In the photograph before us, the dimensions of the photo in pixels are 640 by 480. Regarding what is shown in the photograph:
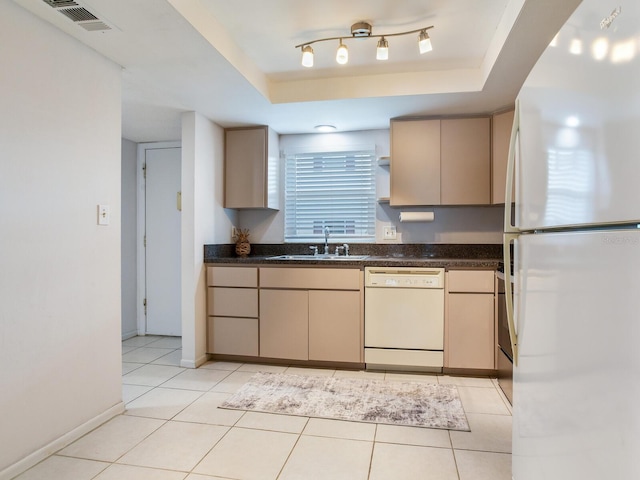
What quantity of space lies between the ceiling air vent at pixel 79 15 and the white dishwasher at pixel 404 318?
2314 millimetres

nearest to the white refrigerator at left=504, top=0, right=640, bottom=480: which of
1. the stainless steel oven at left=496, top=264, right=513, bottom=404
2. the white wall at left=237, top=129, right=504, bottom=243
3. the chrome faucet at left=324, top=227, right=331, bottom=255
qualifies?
the stainless steel oven at left=496, top=264, right=513, bottom=404

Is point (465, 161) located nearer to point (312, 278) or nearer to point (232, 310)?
point (312, 278)

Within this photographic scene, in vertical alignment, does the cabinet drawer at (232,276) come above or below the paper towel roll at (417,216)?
below

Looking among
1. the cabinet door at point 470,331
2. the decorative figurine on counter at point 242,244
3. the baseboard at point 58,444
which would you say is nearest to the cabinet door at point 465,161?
the cabinet door at point 470,331

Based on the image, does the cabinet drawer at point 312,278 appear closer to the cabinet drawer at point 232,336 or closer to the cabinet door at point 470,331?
the cabinet drawer at point 232,336

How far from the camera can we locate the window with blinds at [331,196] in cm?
367

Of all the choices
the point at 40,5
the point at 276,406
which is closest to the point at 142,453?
the point at 276,406

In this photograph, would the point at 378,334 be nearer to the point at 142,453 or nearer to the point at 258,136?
the point at 142,453

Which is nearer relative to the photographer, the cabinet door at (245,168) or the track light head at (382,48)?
the track light head at (382,48)

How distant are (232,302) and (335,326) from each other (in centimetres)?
94

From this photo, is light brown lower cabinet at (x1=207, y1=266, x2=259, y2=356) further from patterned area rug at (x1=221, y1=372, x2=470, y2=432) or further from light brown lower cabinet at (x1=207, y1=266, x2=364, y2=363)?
patterned area rug at (x1=221, y1=372, x2=470, y2=432)

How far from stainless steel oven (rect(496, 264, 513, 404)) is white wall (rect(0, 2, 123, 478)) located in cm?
251

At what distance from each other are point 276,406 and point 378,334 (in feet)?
3.33

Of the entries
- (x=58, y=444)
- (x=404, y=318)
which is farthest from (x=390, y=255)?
(x=58, y=444)
